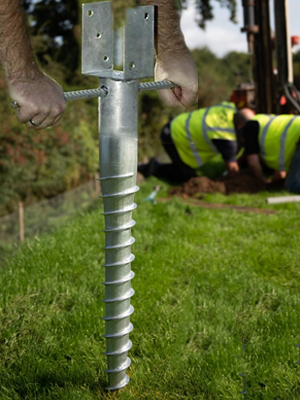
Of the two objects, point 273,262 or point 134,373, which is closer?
point 134,373

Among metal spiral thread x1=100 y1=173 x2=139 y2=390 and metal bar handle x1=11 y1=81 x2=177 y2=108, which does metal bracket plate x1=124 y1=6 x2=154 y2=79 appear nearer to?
metal bar handle x1=11 y1=81 x2=177 y2=108

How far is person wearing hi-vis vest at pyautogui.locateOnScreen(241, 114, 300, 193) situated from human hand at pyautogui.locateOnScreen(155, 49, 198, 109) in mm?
5182

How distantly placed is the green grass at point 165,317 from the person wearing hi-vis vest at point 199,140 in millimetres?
3396

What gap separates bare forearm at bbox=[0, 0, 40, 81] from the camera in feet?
4.76

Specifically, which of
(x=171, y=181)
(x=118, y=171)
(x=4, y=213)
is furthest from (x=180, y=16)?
(x=171, y=181)

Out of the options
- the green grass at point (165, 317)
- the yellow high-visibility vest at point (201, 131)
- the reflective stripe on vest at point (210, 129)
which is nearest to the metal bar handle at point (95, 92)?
the green grass at point (165, 317)

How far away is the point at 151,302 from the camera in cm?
294

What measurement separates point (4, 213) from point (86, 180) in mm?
2053

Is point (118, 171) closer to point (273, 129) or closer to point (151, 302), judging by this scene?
point (151, 302)

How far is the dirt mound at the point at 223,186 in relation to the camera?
7.09m

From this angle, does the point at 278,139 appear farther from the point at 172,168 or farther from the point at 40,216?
the point at 40,216

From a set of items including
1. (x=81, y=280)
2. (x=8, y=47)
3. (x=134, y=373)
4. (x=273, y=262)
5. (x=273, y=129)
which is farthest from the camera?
(x=273, y=129)

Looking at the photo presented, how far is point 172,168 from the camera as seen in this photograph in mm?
8555

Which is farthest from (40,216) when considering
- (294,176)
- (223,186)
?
(294,176)
